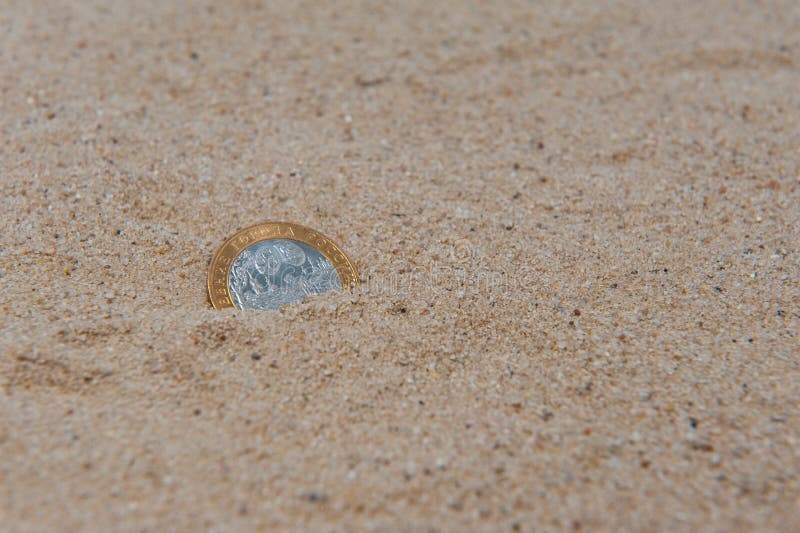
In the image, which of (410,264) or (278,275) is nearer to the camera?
(278,275)

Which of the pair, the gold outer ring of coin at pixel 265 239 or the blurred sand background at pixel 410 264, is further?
the gold outer ring of coin at pixel 265 239

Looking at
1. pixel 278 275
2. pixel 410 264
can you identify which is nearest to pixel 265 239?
pixel 278 275

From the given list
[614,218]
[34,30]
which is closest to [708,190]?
[614,218]

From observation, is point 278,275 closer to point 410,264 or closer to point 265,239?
point 265,239

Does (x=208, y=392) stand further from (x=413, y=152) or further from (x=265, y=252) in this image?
(x=413, y=152)
